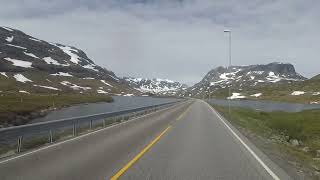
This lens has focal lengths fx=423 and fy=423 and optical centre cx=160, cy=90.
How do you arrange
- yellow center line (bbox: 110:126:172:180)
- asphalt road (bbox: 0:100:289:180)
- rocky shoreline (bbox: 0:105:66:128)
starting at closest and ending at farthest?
yellow center line (bbox: 110:126:172:180) < asphalt road (bbox: 0:100:289:180) < rocky shoreline (bbox: 0:105:66:128)

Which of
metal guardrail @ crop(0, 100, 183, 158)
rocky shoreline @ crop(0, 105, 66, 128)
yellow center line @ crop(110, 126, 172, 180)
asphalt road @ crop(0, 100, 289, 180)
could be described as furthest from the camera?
rocky shoreline @ crop(0, 105, 66, 128)

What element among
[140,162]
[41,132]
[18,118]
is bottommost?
[18,118]

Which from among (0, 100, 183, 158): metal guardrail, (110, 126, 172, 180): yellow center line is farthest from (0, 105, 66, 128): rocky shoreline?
(110, 126, 172, 180): yellow center line

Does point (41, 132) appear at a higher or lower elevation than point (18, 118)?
higher

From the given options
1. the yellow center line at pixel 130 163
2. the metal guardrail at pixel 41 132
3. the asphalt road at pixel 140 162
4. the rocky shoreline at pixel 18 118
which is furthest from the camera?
the rocky shoreline at pixel 18 118

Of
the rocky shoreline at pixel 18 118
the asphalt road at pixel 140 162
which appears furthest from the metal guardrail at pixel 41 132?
the rocky shoreline at pixel 18 118

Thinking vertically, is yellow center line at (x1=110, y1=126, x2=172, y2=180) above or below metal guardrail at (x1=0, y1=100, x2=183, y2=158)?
below

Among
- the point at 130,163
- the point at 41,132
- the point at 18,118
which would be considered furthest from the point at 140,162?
the point at 18,118

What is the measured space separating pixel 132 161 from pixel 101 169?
1647 millimetres

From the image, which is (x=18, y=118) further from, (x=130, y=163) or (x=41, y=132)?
(x=130, y=163)

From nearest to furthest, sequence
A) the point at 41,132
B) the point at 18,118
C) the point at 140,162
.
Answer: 1. the point at 140,162
2. the point at 41,132
3. the point at 18,118

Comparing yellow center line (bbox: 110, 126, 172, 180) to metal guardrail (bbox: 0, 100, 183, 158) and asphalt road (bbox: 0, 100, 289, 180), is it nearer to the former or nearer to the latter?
asphalt road (bbox: 0, 100, 289, 180)

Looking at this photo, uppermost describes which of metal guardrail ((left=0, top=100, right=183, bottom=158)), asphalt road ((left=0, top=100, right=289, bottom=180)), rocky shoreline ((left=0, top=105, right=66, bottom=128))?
metal guardrail ((left=0, top=100, right=183, bottom=158))

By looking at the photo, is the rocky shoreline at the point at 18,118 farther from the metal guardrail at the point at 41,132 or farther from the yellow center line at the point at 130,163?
the yellow center line at the point at 130,163
